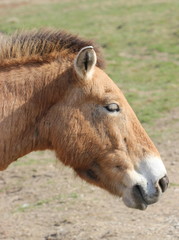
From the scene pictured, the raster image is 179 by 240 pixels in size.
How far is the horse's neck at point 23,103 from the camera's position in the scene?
5.63 metres

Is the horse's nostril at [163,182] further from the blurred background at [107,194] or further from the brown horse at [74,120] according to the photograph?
the blurred background at [107,194]

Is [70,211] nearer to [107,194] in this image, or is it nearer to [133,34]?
[107,194]

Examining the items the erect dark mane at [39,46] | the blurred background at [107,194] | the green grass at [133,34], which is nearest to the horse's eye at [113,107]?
the erect dark mane at [39,46]

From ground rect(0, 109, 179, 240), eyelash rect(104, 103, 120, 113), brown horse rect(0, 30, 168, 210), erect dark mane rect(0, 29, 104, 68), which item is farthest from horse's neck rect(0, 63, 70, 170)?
ground rect(0, 109, 179, 240)

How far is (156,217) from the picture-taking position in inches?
304

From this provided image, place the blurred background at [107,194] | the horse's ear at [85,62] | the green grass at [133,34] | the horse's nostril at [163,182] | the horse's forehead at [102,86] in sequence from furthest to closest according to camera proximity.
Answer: the green grass at [133,34]
the blurred background at [107,194]
the horse's forehead at [102,86]
the horse's nostril at [163,182]
the horse's ear at [85,62]

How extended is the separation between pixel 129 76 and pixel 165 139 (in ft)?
16.0

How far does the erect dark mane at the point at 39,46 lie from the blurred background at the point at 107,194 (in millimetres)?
437

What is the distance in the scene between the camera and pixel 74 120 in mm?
5660

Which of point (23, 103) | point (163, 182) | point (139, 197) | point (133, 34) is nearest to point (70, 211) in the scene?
point (139, 197)

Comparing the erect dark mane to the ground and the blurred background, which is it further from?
the ground

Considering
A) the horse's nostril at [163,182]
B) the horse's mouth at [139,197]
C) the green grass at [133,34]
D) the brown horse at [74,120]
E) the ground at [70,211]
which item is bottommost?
the green grass at [133,34]

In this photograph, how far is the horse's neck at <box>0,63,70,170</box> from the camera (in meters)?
5.63

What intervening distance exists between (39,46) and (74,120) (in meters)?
0.79
